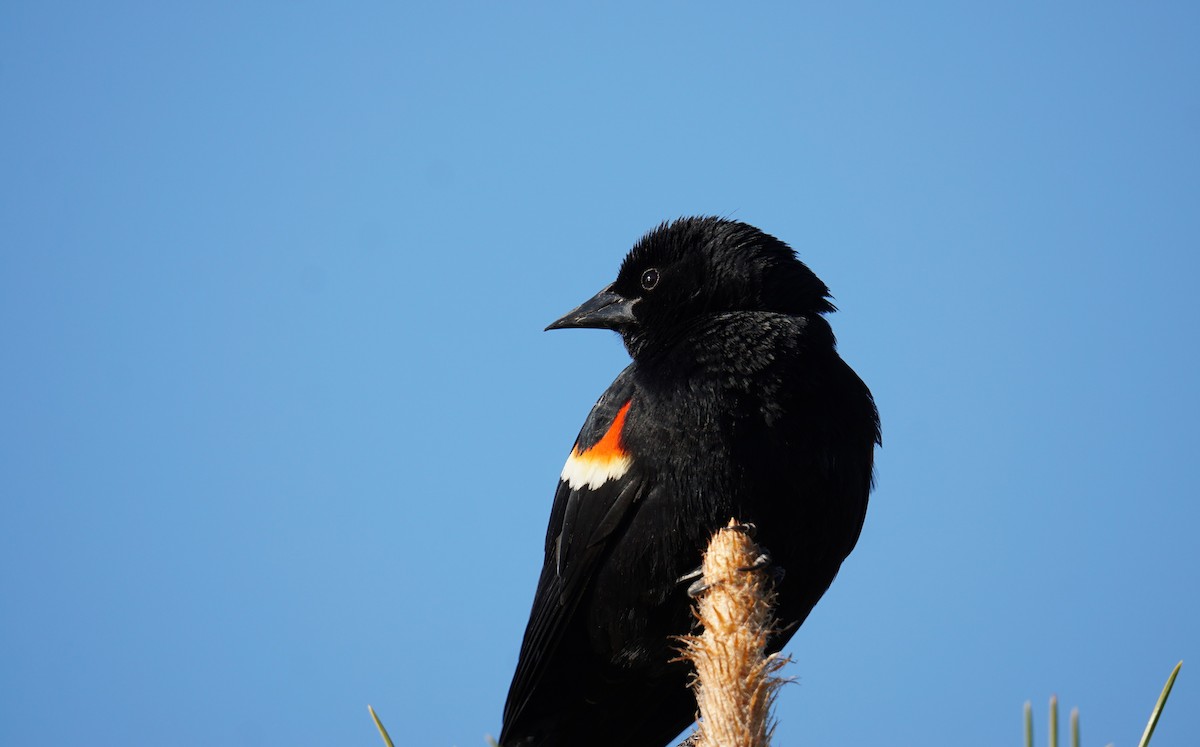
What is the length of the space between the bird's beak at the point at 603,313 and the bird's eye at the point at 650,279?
0.33 ft

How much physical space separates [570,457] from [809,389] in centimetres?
133

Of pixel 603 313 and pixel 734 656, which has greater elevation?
pixel 603 313

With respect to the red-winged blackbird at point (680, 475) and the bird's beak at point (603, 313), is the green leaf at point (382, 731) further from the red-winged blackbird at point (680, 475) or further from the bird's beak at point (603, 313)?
the bird's beak at point (603, 313)

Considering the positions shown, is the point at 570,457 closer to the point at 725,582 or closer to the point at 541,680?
the point at 541,680

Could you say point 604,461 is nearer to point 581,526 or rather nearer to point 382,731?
point 581,526

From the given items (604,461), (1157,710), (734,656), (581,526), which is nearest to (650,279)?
(604,461)

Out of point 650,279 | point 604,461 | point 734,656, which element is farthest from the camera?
point 650,279

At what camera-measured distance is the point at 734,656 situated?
2010 mm

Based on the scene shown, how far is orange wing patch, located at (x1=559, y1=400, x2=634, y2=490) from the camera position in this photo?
162 inches

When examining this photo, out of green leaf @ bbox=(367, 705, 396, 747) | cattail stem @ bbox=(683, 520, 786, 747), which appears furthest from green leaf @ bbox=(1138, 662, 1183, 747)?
green leaf @ bbox=(367, 705, 396, 747)

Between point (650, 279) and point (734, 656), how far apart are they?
2.97 metres

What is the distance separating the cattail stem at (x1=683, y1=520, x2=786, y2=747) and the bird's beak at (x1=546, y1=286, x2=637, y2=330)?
2606 millimetres

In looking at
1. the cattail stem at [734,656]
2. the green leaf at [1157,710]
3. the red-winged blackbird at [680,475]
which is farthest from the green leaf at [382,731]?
the red-winged blackbird at [680,475]

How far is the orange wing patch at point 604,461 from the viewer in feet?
13.5
